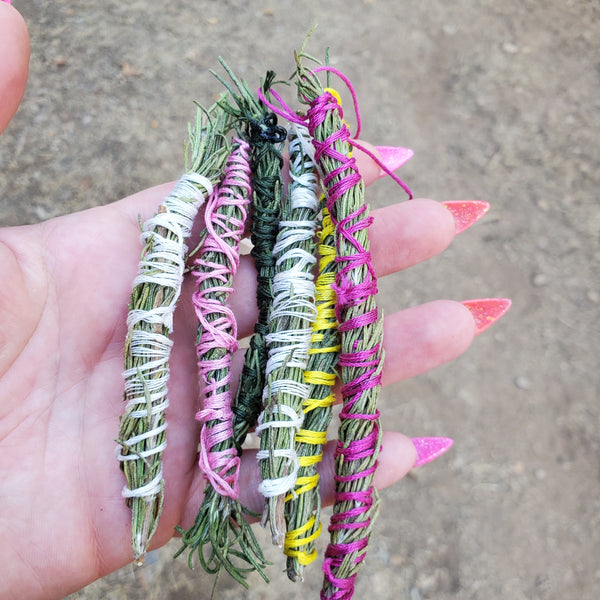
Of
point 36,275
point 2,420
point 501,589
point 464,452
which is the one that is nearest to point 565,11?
point 464,452

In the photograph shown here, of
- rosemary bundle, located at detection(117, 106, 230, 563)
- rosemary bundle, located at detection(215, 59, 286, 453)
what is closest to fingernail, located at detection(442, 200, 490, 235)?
rosemary bundle, located at detection(215, 59, 286, 453)

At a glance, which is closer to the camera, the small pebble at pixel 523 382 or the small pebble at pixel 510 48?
the small pebble at pixel 523 382

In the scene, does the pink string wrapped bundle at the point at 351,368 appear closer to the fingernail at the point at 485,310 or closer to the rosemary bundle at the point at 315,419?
the rosemary bundle at the point at 315,419

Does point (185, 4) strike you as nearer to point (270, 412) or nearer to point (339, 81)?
point (339, 81)

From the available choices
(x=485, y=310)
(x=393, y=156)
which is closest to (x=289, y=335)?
(x=485, y=310)

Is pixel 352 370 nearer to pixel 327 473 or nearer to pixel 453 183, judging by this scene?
pixel 327 473

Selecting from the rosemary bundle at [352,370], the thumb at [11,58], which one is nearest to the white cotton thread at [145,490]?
the rosemary bundle at [352,370]
